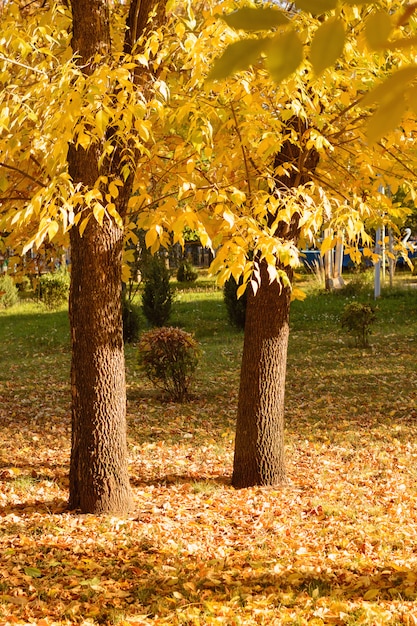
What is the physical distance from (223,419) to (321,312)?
953 centimetres

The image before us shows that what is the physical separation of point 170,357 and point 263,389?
406cm

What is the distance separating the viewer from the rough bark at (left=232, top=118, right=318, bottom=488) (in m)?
5.85

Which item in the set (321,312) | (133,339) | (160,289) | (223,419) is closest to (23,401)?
(223,419)

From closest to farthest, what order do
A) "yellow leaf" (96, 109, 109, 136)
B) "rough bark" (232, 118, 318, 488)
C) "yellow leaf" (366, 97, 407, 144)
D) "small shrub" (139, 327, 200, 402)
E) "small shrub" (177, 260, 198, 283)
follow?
"yellow leaf" (366, 97, 407, 144) < "yellow leaf" (96, 109, 109, 136) < "rough bark" (232, 118, 318, 488) < "small shrub" (139, 327, 200, 402) < "small shrub" (177, 260, 198, 283)

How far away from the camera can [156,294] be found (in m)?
16.1

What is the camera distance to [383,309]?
18062 mm

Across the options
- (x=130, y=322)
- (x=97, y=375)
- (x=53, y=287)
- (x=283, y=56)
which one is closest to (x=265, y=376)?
(x=97, y=375)

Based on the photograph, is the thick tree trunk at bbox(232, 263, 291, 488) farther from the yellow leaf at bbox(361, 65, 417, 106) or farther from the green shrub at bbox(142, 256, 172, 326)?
the green shrub at bbox(142, 256, 172, 326)

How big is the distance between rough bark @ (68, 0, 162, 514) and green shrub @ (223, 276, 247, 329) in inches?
419

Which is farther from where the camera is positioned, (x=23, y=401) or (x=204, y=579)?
(x=23, y=401)

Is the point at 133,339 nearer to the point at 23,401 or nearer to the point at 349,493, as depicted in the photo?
the point at 23,401

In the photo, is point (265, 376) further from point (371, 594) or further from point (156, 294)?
point (156, 294)

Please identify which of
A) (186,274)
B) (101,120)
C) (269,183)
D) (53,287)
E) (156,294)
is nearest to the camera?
(101,120)

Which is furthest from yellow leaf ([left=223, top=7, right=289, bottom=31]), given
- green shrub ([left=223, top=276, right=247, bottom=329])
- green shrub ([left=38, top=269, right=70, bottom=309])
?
green shrub ([left=38, top=269, right=70, bottom=309])
